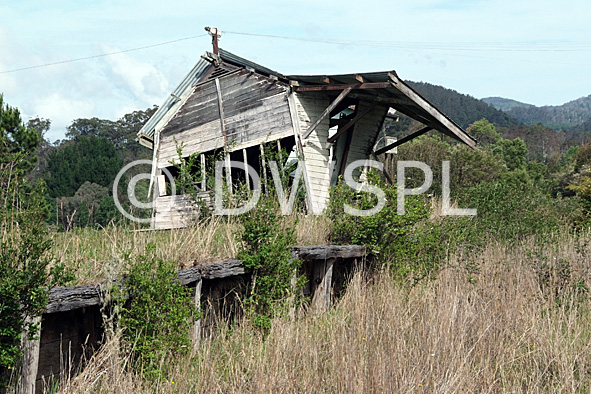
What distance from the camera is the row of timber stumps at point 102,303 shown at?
18.2 ft

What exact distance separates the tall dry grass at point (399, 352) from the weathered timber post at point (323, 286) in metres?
0.26

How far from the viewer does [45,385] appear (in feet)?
19.2

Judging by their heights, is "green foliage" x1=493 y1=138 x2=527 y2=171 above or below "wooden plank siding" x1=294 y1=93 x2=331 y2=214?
above

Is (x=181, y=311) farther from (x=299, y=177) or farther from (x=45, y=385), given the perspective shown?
(x=299, y=177)

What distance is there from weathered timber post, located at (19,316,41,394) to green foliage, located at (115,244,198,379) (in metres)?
0.81

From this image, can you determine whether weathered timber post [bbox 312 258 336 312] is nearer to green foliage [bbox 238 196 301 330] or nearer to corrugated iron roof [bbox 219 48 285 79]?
green foliage [bbox 238 196 301 330]

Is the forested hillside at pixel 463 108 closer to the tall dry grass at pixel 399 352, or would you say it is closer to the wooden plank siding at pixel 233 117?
the wooden plank siding at pixel 233 117

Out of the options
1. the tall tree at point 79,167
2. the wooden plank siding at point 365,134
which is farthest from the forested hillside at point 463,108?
the wooden plank siding at point 365,134

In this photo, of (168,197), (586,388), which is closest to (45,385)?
(586,388)

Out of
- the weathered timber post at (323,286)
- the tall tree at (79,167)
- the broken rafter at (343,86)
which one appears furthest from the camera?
the tall tree at (79,167)

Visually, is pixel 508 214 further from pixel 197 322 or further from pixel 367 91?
pixel 197 322

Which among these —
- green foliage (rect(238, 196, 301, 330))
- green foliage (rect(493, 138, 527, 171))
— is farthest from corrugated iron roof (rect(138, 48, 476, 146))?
green foliage (rect(493, 138, 527, 171))

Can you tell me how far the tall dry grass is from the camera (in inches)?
221

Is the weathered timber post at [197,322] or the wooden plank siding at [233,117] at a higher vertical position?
the wooden plank siding at [233,117]
